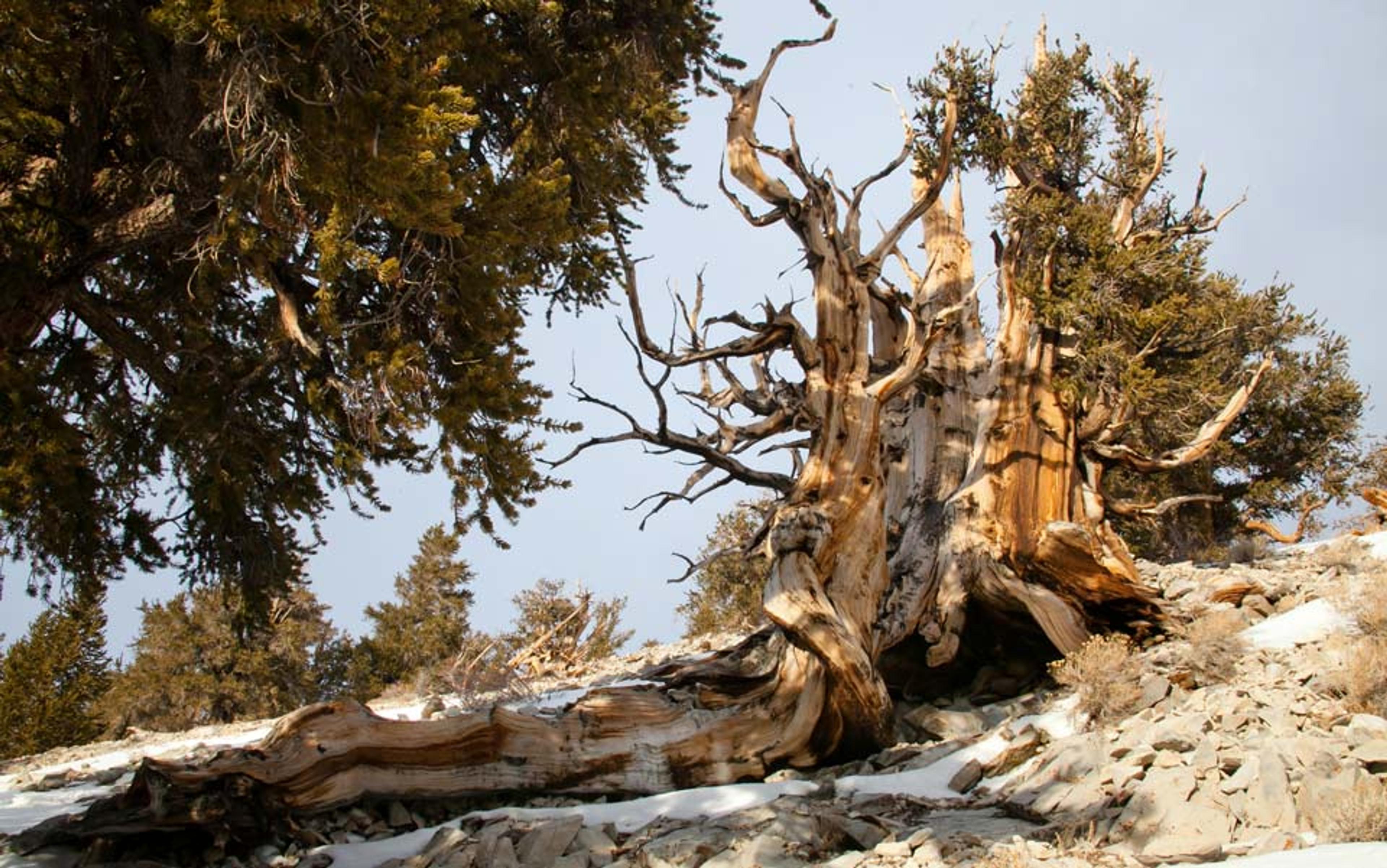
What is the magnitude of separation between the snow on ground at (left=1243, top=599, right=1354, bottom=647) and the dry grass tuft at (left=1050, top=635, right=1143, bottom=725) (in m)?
1.18

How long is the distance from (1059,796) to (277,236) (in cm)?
574

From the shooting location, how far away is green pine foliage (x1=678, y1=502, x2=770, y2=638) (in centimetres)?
1739

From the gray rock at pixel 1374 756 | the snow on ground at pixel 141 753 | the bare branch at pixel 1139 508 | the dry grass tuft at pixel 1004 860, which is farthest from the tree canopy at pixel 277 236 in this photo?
the bare branch at pixel 1139 508

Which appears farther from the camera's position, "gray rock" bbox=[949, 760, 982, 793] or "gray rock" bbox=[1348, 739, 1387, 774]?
"gray rock" bbox=[949, 760, 982, 793]

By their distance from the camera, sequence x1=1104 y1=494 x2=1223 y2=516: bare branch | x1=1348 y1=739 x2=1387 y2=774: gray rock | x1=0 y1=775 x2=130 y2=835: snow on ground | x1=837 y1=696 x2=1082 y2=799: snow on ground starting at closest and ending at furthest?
x1=1348 y1=739 x2=1387 y2=774: gray rock, x1=837 y1=696 x2=1082 y2=799: snow on ground, x1=0 y1=775 x2=130 y2=835: snow on ground, x1=1104 y1=494 x2=1223 y2=516: bare branch

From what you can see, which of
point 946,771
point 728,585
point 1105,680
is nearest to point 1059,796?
point 946,771

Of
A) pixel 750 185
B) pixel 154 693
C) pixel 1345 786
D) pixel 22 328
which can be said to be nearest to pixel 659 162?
pixel 750 185

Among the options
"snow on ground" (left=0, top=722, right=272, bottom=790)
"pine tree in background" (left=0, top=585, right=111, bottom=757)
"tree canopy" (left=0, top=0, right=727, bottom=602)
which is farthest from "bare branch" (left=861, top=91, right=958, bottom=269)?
"pine tree in background" (left=0, top=585, right=111, bottom=757)

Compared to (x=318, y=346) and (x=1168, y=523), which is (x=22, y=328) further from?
(x=1168, y=523)

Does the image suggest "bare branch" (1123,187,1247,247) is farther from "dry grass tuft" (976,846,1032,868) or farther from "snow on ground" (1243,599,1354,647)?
"dry grass tuft" (976,846,1032,868)

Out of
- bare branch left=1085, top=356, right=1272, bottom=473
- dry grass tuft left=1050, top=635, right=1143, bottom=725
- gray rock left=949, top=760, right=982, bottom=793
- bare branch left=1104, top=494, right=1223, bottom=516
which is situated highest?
bare branch left=1085, top=356, right=1272, bottom=473

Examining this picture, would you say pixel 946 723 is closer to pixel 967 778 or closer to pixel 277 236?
pixel 967 778

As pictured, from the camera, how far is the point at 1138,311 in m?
9.77

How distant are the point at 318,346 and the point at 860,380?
434cm
